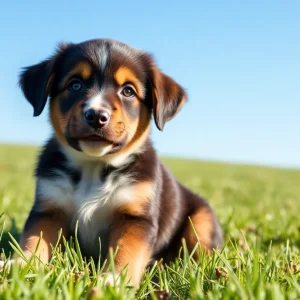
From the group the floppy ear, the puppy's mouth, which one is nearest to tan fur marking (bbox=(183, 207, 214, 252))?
the floppy ear

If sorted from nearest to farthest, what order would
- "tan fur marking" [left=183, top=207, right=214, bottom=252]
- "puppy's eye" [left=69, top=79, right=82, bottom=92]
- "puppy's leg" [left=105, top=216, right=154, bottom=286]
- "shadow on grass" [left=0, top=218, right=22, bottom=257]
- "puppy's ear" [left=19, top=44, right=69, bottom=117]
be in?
"puppy's leg" [left=105, top=216, right=154, bottom=286]
"puppy's eye" [left=69, top=79, right=82, bottom=92]
"puppy's ear" [left=19, top=44, right=69, bottom=117]
"shadow on grass" [left=0, top=218, right=22, bottom=257]
"tan fur marking" [left=183, top=207, right=214, bottom=252]

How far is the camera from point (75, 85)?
3.84 m

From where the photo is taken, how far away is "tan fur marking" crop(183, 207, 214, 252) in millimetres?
4344

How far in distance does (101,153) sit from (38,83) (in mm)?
805

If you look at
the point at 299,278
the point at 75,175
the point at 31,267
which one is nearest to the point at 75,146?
the point at 75,175

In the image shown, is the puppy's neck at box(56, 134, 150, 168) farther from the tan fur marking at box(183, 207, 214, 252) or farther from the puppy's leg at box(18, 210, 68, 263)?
the tan fur marking at box(183, 207, 214, 252)

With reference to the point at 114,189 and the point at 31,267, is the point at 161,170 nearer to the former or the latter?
the point at 114,189

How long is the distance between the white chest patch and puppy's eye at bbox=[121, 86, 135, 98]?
62 cm

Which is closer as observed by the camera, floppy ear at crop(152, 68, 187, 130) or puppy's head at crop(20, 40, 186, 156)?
puppy's head at crop(20, 40, 186, 156)

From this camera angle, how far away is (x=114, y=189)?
12.7 feet

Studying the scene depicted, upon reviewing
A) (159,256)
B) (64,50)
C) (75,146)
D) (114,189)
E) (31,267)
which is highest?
(64,50)

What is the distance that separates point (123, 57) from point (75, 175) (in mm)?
1014

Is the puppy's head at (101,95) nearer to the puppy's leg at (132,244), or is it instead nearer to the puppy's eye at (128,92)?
the puppy's eye at (128,92)

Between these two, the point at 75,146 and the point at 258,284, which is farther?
the point at 75,146
